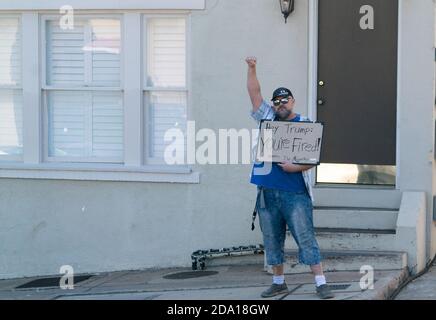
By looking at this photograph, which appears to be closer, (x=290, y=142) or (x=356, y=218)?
(x=290, y=142)

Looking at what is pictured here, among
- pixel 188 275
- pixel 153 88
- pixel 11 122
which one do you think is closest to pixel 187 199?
pixel 188 275

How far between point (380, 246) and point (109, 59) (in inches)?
157

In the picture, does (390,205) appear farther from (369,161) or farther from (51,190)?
(51,190)

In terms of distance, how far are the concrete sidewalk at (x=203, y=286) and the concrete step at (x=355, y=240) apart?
15.5 inches

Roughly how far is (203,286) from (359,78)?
3032 millimetres

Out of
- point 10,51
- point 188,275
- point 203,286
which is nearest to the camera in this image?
point 203,286

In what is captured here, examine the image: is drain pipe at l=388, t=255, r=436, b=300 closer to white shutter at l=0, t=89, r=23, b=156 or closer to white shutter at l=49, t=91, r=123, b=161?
white shutter at l=49, t=91, r=123, b=161

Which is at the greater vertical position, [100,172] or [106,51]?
[106,51]

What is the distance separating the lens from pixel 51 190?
10352mm

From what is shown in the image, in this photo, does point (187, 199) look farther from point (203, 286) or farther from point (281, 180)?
point (281, 180)

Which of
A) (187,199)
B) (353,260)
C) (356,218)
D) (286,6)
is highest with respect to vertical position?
(286,6)

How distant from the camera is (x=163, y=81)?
1023 centimetres
